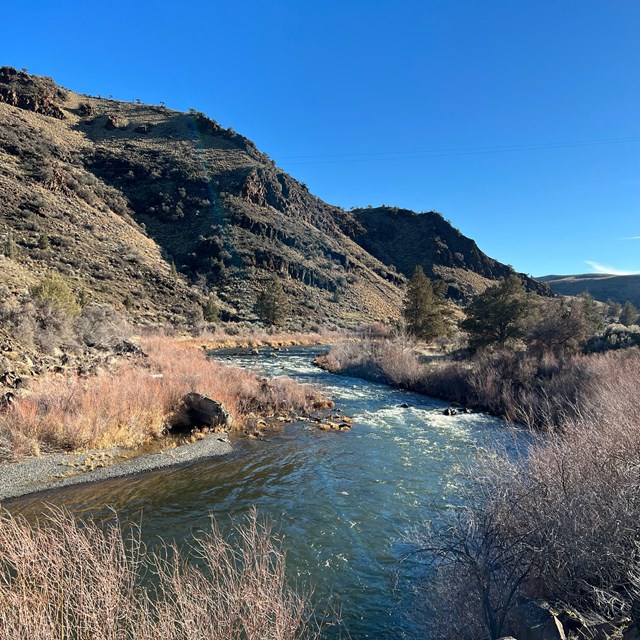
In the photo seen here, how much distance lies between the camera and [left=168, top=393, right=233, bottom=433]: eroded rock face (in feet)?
38.8

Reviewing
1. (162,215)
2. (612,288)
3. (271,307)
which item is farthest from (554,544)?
(612,288)

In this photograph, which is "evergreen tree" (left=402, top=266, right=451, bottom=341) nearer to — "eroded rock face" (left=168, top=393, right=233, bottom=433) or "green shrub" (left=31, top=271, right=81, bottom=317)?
"green shrub" (left=31, top=271, right=81, bottom=317)

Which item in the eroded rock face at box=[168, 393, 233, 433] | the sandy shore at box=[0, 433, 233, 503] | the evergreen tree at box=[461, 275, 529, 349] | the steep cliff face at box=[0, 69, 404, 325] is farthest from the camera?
the steep cliff face at box=[0, 69, 404, 325]

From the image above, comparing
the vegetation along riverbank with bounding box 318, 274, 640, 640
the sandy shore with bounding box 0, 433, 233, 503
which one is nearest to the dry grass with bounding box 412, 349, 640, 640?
the vegetation along riverbank with bounding box 318, 274, 640, 640

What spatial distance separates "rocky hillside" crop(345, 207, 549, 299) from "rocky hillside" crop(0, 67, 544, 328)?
1.52 ft

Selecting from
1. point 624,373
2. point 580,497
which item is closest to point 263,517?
point 580,497

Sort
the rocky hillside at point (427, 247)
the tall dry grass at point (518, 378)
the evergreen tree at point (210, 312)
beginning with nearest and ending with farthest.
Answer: the tall dry grass at point (518, 378) → the evergreen tree at point (210, 312) → the rocky hillside at point (427, 247)

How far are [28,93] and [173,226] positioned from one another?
123 ft

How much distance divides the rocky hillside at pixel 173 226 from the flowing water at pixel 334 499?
69.4 ft

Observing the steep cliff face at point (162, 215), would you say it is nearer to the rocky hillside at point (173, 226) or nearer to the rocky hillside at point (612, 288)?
the rocky hillside at point (173, 226)

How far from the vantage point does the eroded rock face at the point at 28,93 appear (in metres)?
69.8

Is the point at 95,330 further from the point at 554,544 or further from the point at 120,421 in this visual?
the point at 554,544

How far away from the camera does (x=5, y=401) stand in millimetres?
9250

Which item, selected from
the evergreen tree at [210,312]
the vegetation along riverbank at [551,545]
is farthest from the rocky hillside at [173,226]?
the vegetation along riverbank at [551,545]
